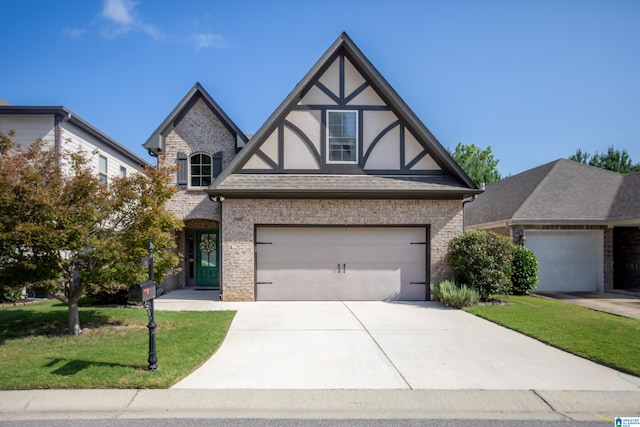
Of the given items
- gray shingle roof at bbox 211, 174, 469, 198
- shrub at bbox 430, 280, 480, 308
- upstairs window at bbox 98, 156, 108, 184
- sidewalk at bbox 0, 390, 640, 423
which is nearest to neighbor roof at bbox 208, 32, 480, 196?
gray shingle roof at bbox 211, 174, 469, 198

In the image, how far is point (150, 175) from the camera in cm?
806

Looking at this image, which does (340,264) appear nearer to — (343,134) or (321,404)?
(343,134)

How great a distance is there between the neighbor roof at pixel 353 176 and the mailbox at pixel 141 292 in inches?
241

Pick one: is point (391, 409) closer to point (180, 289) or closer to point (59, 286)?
point (59, 286)

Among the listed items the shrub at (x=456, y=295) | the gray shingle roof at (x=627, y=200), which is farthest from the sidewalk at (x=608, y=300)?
the shrub at (x=456, y=295)

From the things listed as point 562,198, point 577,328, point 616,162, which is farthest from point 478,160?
point 577,328

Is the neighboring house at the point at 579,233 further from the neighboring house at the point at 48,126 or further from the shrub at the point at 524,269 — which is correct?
the neighboring house at the point at 48,126

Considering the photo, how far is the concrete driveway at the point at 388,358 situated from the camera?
550cm

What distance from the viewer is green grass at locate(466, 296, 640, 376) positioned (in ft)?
21.7

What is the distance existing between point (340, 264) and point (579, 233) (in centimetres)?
1022

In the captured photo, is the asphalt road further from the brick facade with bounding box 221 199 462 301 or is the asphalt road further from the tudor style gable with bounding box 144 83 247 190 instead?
the tudor style gable with bounding box 144 83 247 190

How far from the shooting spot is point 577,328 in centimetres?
846

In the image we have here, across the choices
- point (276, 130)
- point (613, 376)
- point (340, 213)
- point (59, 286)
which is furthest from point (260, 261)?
point (613, 376)

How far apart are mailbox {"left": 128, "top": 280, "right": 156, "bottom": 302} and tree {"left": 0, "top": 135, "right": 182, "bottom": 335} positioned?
2147mm
